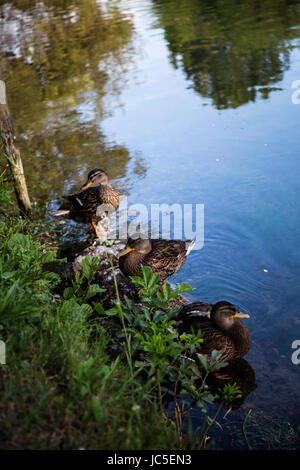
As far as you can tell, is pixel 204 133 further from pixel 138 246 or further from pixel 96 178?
pixel 138 246

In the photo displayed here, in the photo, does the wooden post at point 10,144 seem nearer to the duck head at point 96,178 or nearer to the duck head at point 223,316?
the duck head at point 96,178

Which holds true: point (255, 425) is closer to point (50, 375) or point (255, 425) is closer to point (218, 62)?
point (50, 375)

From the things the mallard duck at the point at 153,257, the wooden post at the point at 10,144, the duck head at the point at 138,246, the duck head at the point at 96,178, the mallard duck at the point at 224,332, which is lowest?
the mallard duck at the point at 224,332

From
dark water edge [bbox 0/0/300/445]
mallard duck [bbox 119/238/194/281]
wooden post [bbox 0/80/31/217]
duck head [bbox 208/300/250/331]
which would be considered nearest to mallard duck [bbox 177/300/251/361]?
duck head [bbox 208/300/250/331]

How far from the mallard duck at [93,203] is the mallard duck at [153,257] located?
1.43 metres

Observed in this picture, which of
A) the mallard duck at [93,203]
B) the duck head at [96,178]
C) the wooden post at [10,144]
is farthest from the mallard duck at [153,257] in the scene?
the wooden post at [10,144]

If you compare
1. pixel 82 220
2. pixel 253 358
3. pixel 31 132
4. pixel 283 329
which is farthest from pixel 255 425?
pixel 31 132

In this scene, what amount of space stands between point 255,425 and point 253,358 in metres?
0.75

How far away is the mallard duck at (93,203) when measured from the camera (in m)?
6.31

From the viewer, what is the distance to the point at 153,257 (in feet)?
16.1

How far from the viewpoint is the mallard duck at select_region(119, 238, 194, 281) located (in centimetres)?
484

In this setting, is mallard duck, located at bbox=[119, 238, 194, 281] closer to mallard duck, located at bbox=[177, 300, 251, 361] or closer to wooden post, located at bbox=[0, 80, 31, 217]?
mallard duck, located at bbox=[177, 300, 251, 361]

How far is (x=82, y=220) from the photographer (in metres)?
6.46

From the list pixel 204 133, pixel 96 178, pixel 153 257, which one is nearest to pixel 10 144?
pixel 96 178
